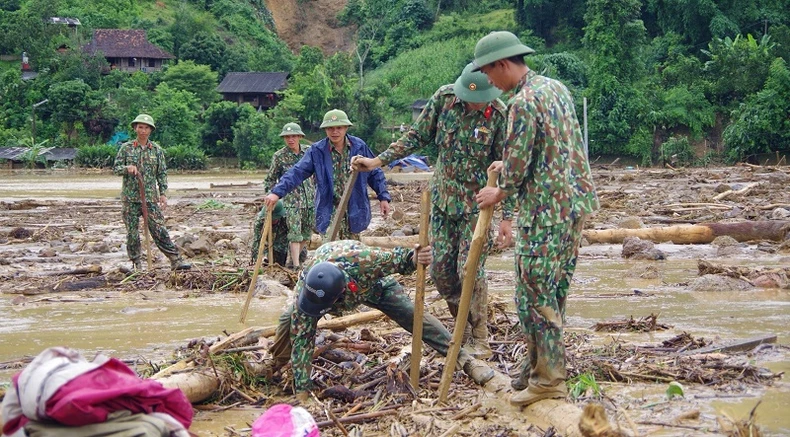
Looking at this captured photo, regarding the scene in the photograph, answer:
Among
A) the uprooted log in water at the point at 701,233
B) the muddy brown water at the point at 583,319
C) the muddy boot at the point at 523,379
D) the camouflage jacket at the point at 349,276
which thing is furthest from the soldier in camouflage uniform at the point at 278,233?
the muddy boot at the point at 523,379

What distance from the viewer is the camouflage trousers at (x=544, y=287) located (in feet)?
17.8

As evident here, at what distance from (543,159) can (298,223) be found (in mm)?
7111

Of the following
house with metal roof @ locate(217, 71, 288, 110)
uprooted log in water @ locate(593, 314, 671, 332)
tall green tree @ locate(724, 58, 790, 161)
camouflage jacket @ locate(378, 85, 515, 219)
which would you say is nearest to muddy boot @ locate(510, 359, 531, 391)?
camouflage jacket @ locate(378, 85, 515, 219)

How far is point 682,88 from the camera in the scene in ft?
173

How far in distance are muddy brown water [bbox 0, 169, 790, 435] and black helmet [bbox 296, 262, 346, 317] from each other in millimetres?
823

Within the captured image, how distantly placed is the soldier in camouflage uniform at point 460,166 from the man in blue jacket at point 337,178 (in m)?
1.63

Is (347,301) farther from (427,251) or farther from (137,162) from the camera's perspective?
(137,162)

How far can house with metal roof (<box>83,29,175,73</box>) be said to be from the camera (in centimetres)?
7738

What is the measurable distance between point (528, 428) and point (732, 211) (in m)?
15.5

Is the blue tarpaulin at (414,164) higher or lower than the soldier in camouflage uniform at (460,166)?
lower

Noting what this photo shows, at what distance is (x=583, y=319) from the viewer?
8.93 meters

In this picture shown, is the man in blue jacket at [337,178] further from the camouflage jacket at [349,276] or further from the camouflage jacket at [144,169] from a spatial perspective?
the camouflage jacket at [144,169]

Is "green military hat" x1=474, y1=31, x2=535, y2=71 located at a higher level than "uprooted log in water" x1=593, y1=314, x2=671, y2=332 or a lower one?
higher

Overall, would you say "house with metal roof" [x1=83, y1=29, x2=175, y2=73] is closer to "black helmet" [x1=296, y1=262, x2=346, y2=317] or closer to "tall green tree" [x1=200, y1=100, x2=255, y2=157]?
"tall green tree" [x1=200, y1=100, x2=255, y2=157]
